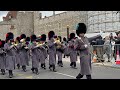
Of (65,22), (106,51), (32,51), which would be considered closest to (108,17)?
(65,22)

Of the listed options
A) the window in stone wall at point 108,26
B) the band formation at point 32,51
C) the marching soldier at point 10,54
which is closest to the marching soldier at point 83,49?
the band formation at point 32,51

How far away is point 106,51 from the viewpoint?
1909 centimetres

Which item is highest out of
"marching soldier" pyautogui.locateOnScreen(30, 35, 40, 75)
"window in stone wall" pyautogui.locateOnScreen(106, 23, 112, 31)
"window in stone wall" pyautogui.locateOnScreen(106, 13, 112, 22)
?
"window in stone wall" pyautogui.locateOnScreen(106, 13, 112, 22)

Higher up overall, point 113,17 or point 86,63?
point 113,17

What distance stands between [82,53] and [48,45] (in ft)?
17.2

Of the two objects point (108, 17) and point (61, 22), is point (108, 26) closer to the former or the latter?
point (108, 17)

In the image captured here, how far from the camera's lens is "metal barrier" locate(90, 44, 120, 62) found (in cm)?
1833

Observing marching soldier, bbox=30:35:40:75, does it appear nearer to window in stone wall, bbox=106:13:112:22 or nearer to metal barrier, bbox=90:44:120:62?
metal barrier, bbox=90:44:120:62

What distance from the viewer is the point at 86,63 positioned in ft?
30.8

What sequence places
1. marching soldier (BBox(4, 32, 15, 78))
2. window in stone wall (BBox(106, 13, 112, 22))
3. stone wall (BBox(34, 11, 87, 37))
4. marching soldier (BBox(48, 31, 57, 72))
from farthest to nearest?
1. stone wall (BBox(34, 11, 87, 37))
2. window in stone wall (BBox(106, 13, 112, 22))
3. marching soldier (BBox(48, 31, 57, 72))
4. marching soldier (BBox(4, 32, 15, 78))

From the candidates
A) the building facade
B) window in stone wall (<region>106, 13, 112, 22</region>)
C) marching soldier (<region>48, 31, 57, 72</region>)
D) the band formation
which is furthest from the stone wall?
marching soldier (<region>48, 31, 57, 72</region>)

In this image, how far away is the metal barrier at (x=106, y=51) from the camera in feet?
60.1
